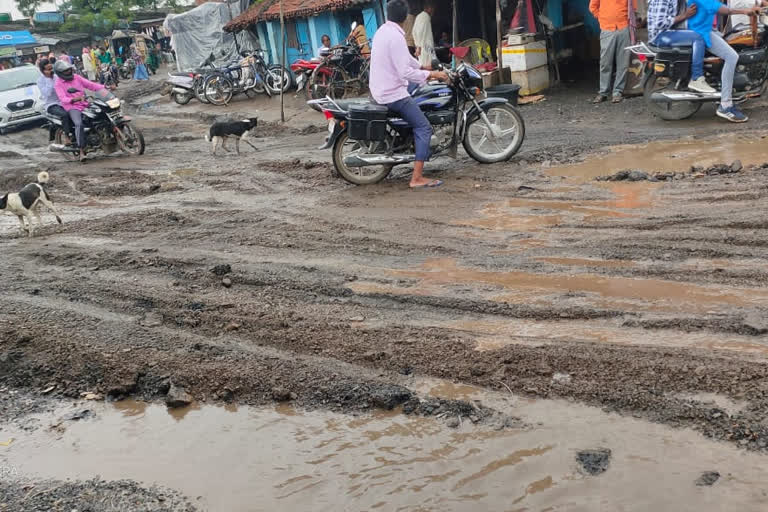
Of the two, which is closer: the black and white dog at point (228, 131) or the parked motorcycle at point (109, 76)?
the black and white dog at point (228, 131)

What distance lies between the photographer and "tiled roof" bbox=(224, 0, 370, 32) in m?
18.4

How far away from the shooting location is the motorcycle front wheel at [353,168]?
772cm

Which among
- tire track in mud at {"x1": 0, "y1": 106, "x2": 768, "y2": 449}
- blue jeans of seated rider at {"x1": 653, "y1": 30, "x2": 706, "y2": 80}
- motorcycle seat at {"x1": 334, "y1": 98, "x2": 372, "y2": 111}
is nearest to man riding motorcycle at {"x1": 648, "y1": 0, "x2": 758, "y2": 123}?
blue jeans of seated rider at {"x1": 653, "y1": 30, "x2": 706, "y2": 80}

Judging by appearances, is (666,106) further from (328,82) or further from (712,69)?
(328,82)

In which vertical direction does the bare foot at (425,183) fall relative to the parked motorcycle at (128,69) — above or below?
below

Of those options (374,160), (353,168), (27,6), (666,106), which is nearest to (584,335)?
(374,160)

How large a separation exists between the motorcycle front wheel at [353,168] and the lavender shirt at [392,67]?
0.72 m

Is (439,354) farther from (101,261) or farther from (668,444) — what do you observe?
(101,261)

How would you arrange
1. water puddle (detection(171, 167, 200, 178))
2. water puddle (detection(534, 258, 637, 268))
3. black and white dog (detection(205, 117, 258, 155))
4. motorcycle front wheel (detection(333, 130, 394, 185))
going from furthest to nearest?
black and white dog (detection(205, 117, 258, 155)) < water puddle (detection(171, 167, 200, 178)) < motorcycle front wheel (detection(333, 130, 394, 185)) < water puddle (detection(534, 258, 637, 268))

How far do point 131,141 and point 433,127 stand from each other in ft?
23.0

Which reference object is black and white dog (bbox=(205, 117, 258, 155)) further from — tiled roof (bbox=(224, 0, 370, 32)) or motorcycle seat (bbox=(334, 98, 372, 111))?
tiled roof (bbox=(224, 0, 370, 32))

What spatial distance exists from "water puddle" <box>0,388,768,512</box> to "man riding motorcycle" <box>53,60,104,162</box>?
9291mm

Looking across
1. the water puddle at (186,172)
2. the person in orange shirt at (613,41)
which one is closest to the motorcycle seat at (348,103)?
the water puddle at (186,172)

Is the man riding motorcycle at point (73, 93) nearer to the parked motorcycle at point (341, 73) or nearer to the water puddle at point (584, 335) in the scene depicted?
the parked motorcycle at point (341, 73)
